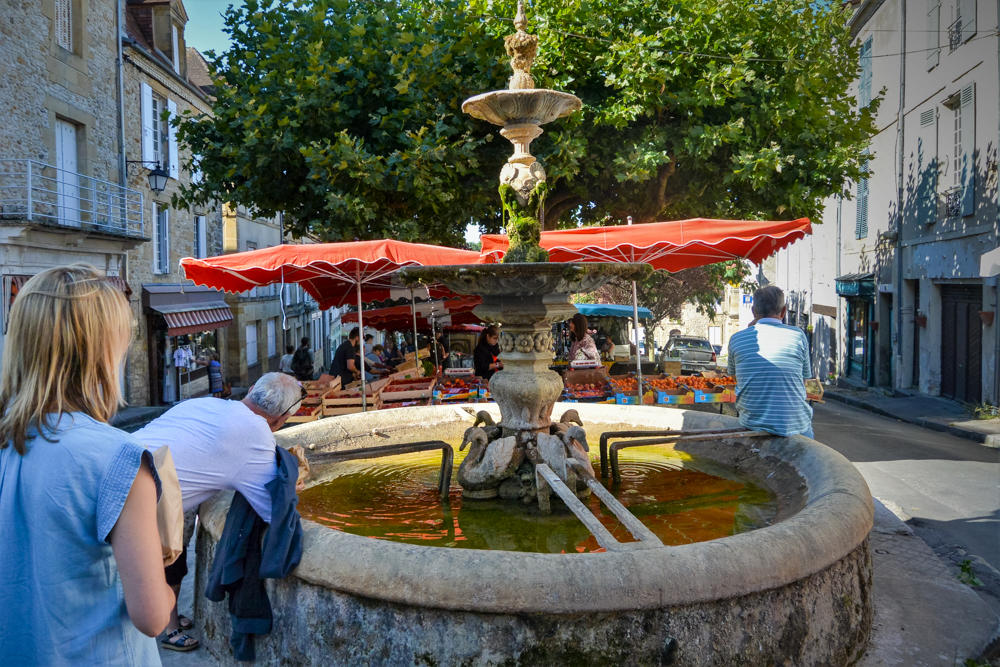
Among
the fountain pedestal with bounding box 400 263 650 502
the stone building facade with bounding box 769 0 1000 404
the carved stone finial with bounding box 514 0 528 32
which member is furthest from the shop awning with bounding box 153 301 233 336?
the stone building facade with bounding box 769 0 1000 404

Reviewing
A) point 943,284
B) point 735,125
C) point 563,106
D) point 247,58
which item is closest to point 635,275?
point 563,106

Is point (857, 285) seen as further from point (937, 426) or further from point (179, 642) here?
point (179, 642)

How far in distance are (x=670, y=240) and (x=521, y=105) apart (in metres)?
3.35

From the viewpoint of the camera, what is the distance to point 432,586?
2.83 metres

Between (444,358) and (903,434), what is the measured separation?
8.85 meters

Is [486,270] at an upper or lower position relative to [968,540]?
upper

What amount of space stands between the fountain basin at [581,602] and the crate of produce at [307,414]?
598 cm

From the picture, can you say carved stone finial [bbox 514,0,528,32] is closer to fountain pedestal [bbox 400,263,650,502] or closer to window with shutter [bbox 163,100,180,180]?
fountain pedestal [bbox 400,263,650,502]

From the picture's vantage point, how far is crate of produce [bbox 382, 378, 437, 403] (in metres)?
10.1

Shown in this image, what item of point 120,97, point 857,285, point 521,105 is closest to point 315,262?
point 521,105

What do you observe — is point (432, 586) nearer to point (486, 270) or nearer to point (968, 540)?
point (486, 270)

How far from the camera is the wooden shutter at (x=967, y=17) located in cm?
1566

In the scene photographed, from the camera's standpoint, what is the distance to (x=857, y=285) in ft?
75.3

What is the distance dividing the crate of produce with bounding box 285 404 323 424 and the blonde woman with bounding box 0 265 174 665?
7719 millimetres
